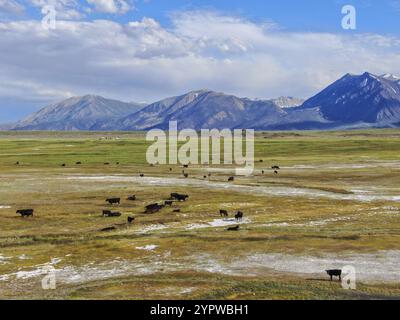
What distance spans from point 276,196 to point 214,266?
124 ft

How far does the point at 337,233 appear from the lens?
46625mm

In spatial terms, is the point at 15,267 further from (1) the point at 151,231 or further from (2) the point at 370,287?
(2) the point at 370,287

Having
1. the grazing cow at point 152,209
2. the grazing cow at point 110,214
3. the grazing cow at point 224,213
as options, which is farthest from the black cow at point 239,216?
the grazing cow at point 110,214

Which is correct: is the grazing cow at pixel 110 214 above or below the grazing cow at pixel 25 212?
below

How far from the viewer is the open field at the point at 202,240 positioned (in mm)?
30781

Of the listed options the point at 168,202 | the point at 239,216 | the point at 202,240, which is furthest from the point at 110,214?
the point at 202,240

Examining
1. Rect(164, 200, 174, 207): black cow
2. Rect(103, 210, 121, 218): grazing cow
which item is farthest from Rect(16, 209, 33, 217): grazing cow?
Rect(164, 200, 174, 207): black cow

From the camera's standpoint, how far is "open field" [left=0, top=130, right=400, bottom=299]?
101ft

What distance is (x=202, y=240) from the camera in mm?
44375

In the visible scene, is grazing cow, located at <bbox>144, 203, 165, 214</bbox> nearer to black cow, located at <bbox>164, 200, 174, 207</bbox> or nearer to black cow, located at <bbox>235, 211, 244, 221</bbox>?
black cow, located at <bbox>164, 200, 174, 207</bbox>

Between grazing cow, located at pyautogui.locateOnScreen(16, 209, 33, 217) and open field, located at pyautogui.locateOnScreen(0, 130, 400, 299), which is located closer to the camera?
open field, located at pyautogui.locateOnScreen(0, 130, 400, 299)

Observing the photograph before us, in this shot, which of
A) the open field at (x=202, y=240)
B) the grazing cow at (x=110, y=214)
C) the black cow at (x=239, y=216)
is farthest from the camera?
the grazing cow at (x=110, y=214)

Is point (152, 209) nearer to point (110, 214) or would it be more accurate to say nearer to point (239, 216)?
point (110, 214)

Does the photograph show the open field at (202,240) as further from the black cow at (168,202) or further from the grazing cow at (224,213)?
the black cow at (168,202)
